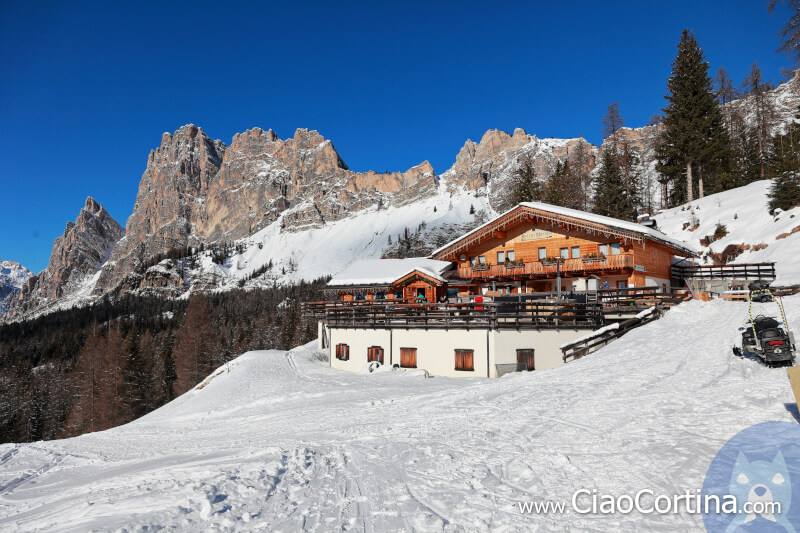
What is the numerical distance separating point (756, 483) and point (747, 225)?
38.2 m

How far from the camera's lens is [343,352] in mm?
25953

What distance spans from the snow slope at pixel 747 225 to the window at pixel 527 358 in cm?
1780

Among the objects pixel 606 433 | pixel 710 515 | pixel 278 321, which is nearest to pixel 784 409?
pixel 606 433

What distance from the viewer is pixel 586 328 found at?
19562 mm

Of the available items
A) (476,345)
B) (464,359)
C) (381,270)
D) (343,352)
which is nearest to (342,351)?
(343,352)

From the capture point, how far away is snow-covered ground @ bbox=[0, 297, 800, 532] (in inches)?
186

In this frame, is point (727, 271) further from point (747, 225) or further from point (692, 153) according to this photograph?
point (692, 153)

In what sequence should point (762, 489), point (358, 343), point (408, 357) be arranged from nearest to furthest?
point (762, 489) → point (408, 357) → point (358, 343)

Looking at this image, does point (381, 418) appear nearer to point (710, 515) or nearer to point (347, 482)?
point (347, 482)

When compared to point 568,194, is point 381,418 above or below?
below

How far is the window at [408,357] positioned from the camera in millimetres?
21641

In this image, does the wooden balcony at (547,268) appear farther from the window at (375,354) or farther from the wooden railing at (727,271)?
the window at (375,354)

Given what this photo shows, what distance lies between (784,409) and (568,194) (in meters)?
49.7

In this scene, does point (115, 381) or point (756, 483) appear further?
point (115, 381)
